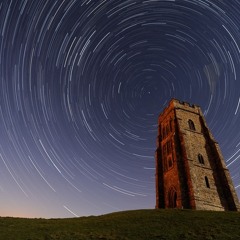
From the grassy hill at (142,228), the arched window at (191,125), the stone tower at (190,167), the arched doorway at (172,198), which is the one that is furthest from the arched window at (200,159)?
the grassy hill at (142,228)

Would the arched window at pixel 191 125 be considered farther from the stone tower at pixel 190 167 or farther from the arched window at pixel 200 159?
the arched window at pixel 200 159

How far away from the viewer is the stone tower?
24717mm

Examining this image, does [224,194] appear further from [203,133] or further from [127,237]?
[127,237]

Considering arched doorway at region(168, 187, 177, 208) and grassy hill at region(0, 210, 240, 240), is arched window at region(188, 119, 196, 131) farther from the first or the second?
grassy hill at region(0, 210, 240, 240)

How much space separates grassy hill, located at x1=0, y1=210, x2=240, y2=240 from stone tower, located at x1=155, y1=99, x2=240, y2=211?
766 cm

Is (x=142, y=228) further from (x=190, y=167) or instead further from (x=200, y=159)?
(x=200, y=159)

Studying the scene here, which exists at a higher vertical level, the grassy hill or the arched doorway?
the arched doorway

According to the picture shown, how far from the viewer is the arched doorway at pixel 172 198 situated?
88.7 ft

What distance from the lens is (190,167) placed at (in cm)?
2647

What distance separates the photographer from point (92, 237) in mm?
12508

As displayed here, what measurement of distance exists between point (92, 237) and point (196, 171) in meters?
18.2

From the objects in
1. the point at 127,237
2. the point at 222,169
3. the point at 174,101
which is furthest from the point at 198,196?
the point at 174,101

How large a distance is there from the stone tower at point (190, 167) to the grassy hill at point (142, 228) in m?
7.66

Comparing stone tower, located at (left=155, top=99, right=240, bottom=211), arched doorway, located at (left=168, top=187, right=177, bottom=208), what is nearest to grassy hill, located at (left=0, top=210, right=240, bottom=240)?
stone tower, located at (left=155, top=99, right=240, bottom=211)
